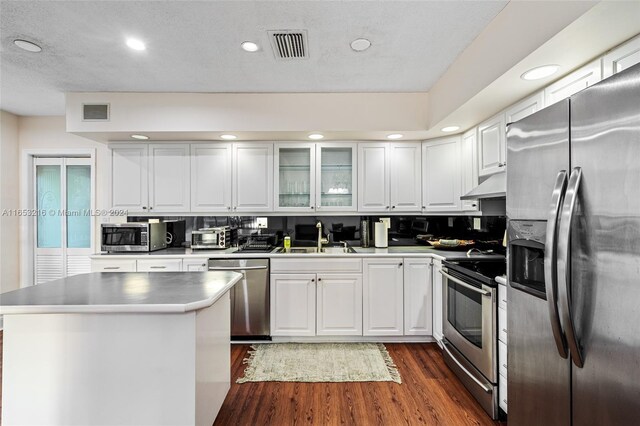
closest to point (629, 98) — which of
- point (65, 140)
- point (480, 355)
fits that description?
point (480, 355)

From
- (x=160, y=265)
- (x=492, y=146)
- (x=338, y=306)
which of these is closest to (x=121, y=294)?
(x=160, y=265)

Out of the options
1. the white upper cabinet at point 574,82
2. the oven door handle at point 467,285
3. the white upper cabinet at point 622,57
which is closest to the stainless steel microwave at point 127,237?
the oven door handle at point 467,285

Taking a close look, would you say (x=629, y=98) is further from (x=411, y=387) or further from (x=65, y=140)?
(x=65, y=140)

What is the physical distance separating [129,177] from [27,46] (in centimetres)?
145

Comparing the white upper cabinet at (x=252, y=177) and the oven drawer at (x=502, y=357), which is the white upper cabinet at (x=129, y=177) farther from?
the oven drawer at (x=502, y=357)

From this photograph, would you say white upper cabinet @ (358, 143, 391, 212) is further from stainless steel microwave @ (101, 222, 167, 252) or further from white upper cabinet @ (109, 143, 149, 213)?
white upper cabinet @ (109, 143, 149, 213)

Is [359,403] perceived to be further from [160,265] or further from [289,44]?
[289,44]

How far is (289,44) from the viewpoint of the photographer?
7.27ft

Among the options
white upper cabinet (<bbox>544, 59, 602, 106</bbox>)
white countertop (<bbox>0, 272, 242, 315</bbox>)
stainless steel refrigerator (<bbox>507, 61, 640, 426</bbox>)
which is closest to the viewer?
stainless steel refrigerator (<bbox>507, 61, 640, 426</bbox>)

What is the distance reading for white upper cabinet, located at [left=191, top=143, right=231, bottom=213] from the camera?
344 cm

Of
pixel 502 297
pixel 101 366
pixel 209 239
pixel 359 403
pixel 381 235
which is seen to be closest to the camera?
pixel 101 366

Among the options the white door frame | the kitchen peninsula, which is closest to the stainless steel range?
the kitchen peninsula

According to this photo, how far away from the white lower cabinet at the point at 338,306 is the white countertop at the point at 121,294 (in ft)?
4.40

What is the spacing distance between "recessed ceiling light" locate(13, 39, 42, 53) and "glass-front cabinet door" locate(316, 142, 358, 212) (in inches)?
97.5
